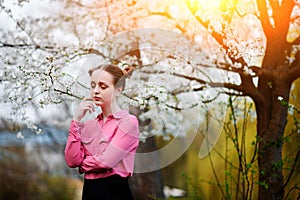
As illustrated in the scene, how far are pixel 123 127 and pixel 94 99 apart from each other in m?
0.13

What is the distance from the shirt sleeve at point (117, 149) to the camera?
1.55m

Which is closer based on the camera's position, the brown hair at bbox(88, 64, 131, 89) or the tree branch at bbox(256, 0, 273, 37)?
the brown hair at bbox(88, 64, 131, 89)

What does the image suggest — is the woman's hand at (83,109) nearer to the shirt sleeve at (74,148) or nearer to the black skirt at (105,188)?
the shirt sleeve at (74,148)

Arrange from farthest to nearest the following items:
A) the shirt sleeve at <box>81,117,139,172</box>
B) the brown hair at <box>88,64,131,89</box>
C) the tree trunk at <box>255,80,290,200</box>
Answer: the tree trunk at <box>255,80,290,200</box>
the brown hair at <box>88,64,131,89</box>
the shirt sleeve at <box>81,117,139,172</box>

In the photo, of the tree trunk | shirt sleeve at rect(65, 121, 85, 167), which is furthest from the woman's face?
the tree trunk

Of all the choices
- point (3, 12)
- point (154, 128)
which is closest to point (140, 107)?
point (154, 128)

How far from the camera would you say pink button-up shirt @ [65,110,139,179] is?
5.09ft

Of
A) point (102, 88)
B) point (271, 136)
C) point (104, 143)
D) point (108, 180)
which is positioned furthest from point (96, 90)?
point (271, 136)

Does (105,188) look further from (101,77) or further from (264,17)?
(264,17)

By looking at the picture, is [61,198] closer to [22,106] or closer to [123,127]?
[22,106]

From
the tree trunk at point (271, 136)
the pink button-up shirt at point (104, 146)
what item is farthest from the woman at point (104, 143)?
the tree trunk at point (271, 136)

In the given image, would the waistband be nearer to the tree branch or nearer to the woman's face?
the woman's face

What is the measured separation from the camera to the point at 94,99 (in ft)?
5.34

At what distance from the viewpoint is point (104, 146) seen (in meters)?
1.59
